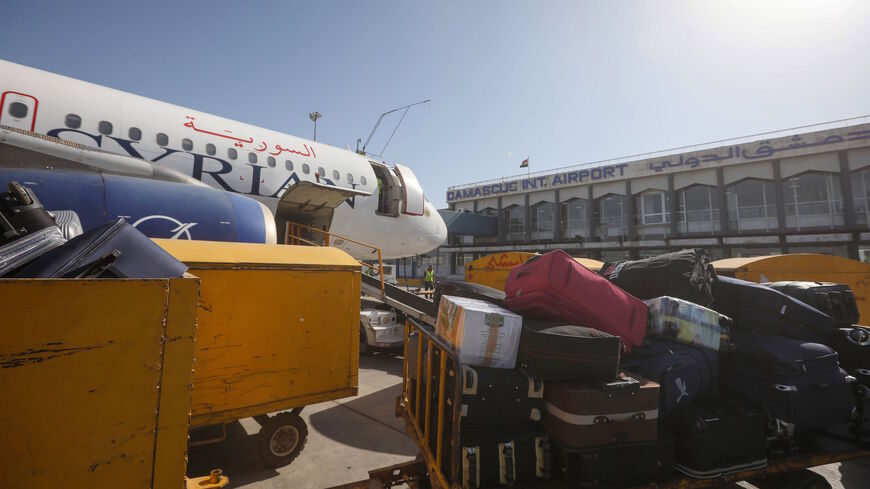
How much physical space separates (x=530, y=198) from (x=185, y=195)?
129 ft

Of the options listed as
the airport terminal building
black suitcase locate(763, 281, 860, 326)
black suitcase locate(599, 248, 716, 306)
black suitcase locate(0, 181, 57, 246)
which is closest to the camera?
black suitcase locate(0, 181, 57, 246)

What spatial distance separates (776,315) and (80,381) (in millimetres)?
5331

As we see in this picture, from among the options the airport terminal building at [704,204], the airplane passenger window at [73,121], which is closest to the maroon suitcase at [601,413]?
the airplane passenger window at [73,121]

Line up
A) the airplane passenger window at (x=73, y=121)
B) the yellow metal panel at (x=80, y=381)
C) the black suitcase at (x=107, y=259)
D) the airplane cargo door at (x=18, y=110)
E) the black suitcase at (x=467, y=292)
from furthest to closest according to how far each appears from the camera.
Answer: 1. the airplane passenger window at (x=73, y=121)
2. the airplane cargo door at (x=18, y=110)
3. the black suitcase at (x=467, y=292)
4. the black suitcase at (x=107, y=259)
5. the yellow metal panel at (x=80, y=381)

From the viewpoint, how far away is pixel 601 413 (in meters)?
2.47

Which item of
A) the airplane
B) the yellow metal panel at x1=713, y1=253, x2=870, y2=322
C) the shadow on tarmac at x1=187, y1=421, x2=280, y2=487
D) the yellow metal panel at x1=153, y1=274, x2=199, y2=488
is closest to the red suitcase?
the yellow metal panel at x1=153, y1=274, x2=199, y2=488

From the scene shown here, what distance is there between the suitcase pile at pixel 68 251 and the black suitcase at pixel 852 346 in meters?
5.86

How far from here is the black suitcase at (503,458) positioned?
93.3 inches

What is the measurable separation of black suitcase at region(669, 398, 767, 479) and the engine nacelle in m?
5.33

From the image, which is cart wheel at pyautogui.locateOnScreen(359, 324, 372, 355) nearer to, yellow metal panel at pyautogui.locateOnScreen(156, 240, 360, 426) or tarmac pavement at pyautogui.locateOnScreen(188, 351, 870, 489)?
tarmac pavement at pyautogui.locateOnScreen(188, 351, 870, 489)

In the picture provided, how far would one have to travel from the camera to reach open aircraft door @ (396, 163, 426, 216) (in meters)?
12.1

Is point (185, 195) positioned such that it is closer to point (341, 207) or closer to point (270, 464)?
point (270, 464)

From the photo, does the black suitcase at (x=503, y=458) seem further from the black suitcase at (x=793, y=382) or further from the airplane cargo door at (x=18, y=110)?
the airplane cargo door at (x=18, y=110)

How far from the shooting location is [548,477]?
260 centimetres
